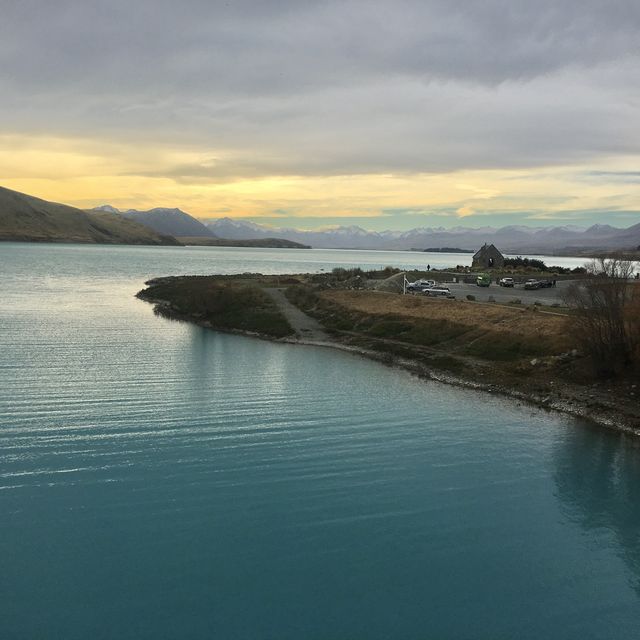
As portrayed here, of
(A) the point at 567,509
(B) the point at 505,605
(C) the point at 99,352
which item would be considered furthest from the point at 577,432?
(C) the point at 99,352

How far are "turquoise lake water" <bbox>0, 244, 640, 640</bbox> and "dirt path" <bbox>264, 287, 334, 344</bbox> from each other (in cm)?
2293

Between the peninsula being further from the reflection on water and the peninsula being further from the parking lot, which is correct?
the reflection on water

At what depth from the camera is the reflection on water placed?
930 inches

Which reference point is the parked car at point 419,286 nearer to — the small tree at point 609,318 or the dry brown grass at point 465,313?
the dry brown grass at point 465,313

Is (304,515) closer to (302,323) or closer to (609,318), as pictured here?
(609,318)

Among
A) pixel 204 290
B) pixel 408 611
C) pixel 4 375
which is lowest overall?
pixel 408 611

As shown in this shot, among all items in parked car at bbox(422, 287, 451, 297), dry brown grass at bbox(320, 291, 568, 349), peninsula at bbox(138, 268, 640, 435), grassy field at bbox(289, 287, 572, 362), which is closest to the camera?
peninsula at bbox(138, 268, 640, 435)

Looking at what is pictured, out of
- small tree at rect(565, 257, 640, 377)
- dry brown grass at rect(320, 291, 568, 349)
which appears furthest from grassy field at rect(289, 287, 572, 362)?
small tree at rect(565, 257, 640, 377)

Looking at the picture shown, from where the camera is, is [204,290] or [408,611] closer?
[408,611]

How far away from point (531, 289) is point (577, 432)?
184ft

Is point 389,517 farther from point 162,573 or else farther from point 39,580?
point 39,580

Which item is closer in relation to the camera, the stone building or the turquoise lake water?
the turquoise lake water

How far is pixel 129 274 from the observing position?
153 m

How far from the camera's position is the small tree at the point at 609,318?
42.9 metres
